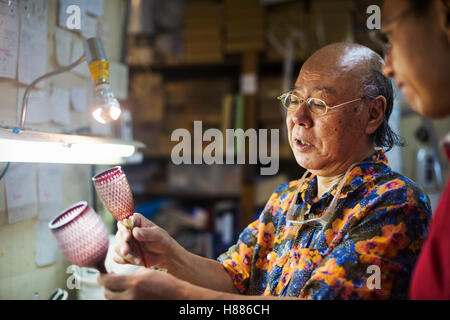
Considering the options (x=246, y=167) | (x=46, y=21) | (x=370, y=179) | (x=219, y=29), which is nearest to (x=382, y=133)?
(x=370, y=179)

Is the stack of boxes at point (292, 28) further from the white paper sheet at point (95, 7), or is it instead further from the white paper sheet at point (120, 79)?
the white paper sheet at point (95, 7)

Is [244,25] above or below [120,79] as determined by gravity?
above

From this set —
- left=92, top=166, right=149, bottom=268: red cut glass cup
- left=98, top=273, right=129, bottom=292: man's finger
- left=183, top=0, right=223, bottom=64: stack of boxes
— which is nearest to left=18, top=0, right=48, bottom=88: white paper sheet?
left=92, top=166, right=149, bottom=268: red cut glass cup

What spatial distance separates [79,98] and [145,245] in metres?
0.81

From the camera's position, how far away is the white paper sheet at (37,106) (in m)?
1.27

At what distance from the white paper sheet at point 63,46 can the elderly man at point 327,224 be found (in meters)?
0.76

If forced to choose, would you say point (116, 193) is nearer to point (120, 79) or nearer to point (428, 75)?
point (428, 75)

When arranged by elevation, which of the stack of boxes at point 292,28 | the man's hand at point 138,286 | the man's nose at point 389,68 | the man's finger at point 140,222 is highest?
the stack of boxes at point 292,28

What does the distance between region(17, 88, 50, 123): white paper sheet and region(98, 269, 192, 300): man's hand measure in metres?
0.77

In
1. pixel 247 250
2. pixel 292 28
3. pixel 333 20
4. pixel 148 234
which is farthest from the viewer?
pixel 292 28

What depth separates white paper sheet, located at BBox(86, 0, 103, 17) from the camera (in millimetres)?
1470

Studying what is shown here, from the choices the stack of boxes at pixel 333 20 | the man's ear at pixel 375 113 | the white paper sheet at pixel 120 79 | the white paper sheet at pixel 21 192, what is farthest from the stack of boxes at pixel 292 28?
the white paper sheet at pixel 21 192

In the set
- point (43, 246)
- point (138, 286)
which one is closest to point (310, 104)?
point (138, 286)

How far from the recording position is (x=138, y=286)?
76cm
